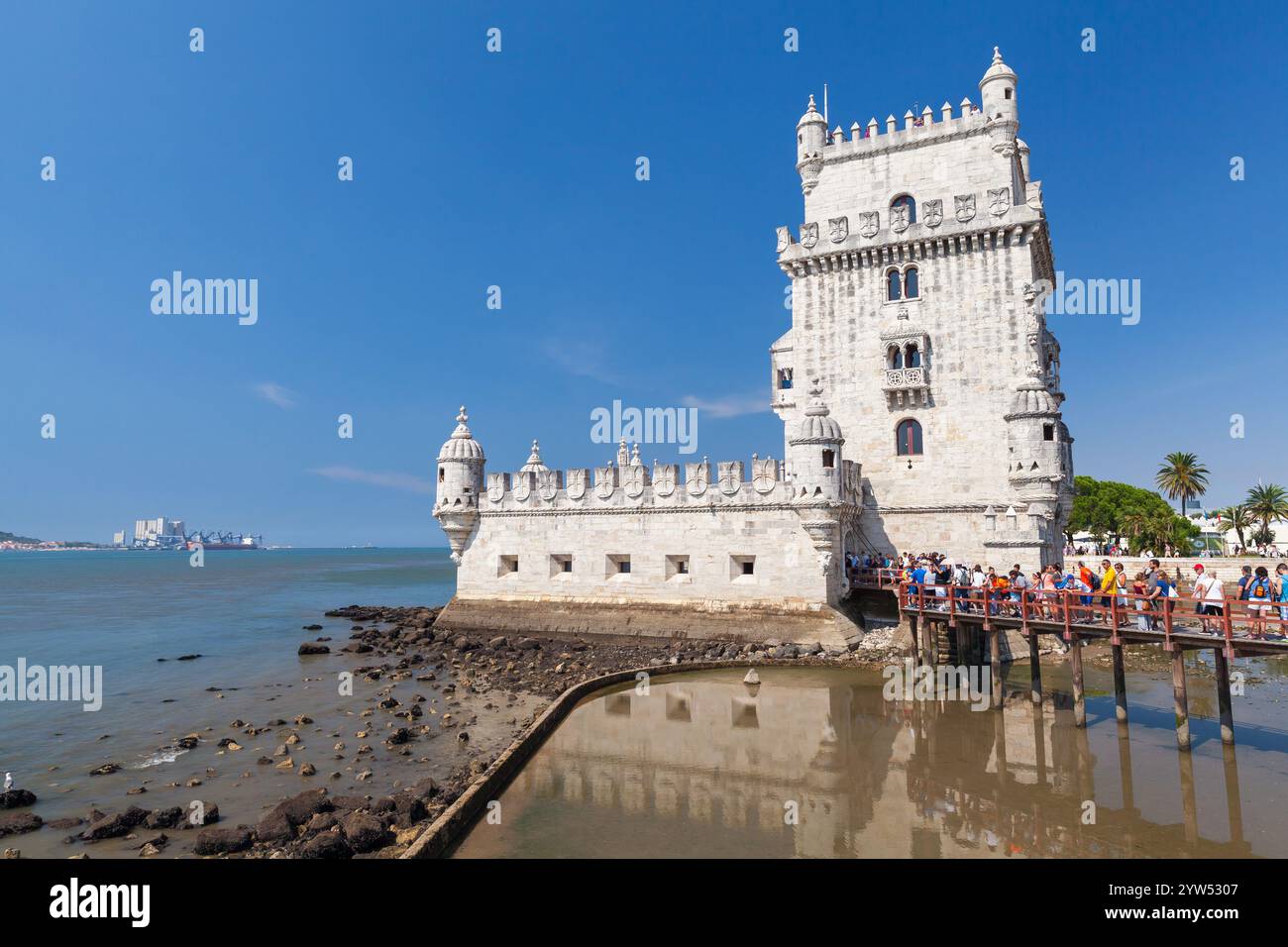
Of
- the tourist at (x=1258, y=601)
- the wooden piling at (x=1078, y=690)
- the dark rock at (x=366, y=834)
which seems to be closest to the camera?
the dark rock at (x=366, y=834)

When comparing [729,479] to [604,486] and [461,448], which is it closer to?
[604,486]

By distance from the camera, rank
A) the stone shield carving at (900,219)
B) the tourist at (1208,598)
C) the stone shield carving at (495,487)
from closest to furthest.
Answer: the tourist at (1208,598) < the stone shield carving at (900,219) < the stone shield carving at (495,487)

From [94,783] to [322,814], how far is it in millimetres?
6378

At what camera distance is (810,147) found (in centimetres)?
3008

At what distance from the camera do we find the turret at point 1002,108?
26734 mm

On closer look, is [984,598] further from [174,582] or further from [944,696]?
[174,582]

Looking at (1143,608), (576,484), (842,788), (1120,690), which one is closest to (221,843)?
(842,788)

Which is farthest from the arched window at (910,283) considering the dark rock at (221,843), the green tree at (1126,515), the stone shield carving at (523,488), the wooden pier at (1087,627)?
the green tree at (1126,515)

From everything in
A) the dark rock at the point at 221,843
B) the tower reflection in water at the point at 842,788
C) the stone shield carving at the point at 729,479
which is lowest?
the tower reflection in water at the point at 842,788

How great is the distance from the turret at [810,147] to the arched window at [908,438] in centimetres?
1075

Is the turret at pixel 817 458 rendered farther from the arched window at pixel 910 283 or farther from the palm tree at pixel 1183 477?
the palm tree at pixel 1183 477

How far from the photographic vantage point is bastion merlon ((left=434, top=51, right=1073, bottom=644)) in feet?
82.6

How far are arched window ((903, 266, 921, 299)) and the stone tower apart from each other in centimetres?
6
